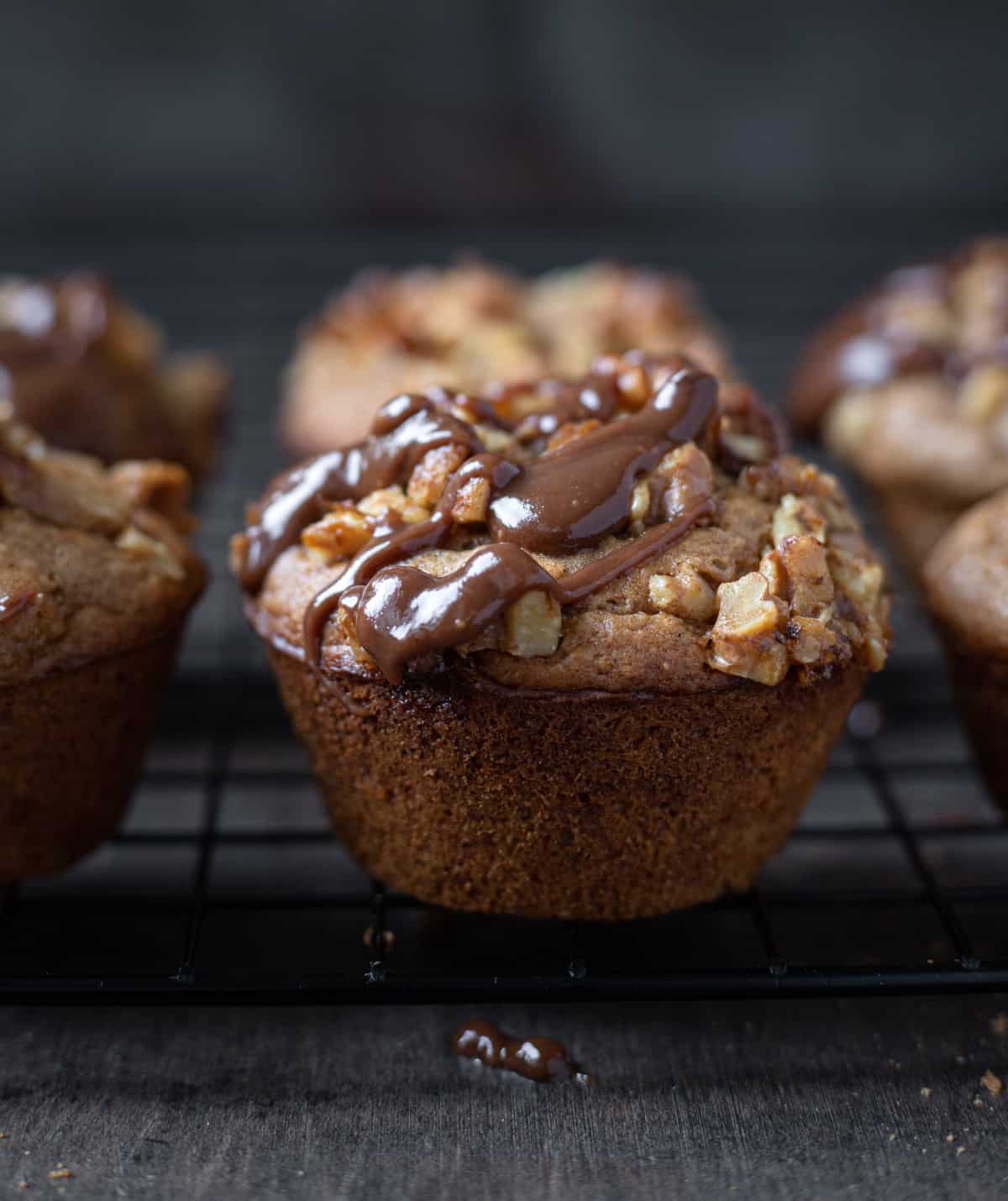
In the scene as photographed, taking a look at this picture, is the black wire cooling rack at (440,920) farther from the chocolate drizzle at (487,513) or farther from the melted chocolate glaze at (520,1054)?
the chocolate drizzle at (487,513)

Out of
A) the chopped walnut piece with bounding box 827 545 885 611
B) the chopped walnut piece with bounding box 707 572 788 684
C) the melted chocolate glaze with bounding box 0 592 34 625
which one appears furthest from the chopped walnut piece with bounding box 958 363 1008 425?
the melted chocolate glaze with bounding box 0 592 34 625

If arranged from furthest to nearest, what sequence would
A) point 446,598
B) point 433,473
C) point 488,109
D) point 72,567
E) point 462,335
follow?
point 488,109, point 462,335, point 72,567, point 433,473, point 446,598

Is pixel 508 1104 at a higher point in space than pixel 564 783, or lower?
lower

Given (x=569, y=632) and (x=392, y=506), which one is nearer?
(x=569, y=632)

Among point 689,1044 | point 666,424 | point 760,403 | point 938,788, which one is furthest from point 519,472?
point 938,788

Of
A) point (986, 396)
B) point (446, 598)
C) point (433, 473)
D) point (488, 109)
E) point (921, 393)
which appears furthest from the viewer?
point (488, 109)

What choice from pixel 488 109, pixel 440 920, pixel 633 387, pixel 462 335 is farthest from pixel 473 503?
pixel 488 109

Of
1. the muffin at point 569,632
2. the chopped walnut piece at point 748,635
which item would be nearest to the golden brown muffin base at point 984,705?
the muffin at point 569,632

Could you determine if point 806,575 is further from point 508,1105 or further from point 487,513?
point 508,1105
